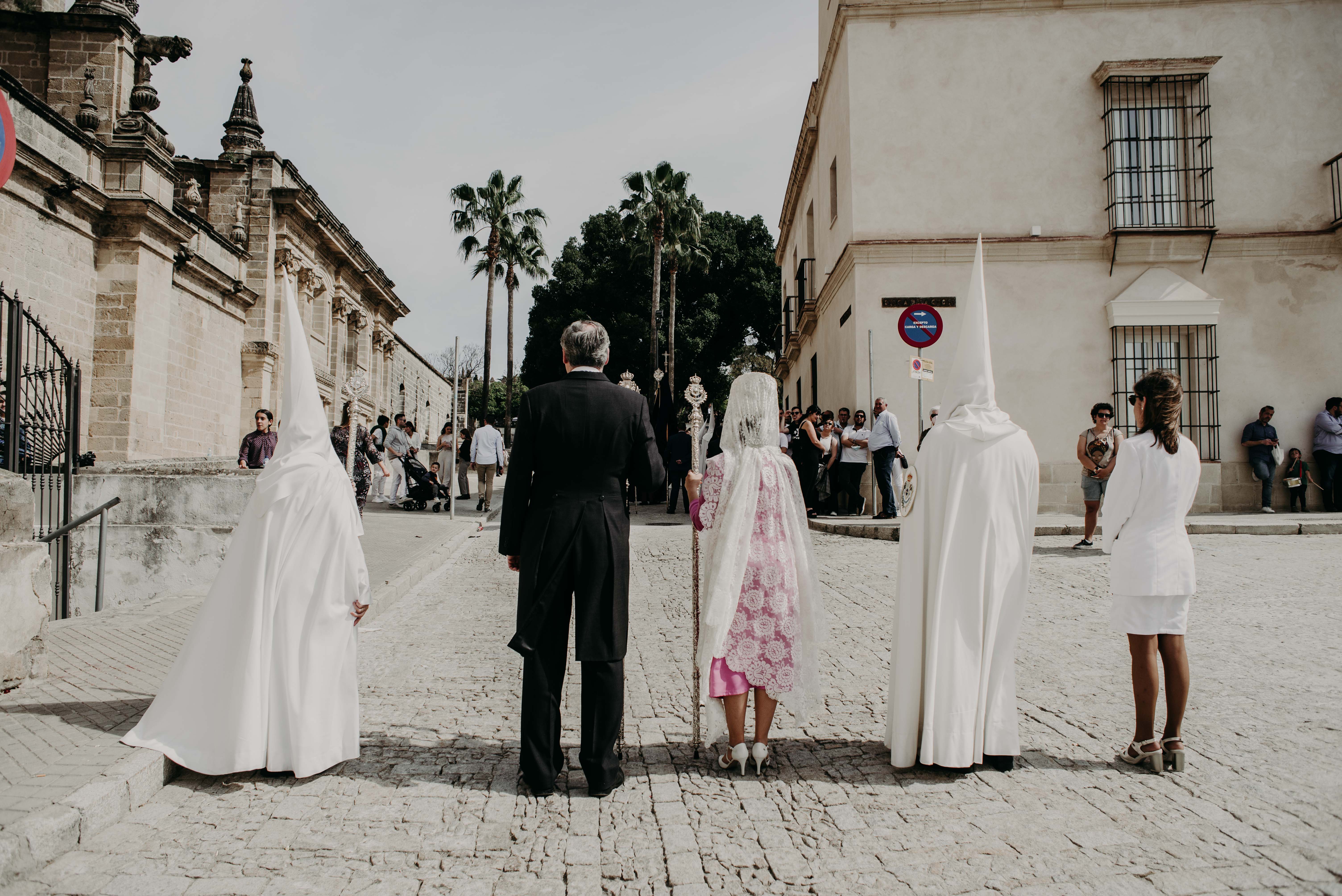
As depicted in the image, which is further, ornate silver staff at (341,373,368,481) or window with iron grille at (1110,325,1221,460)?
window with iron grille at (1110,325,1221,460)

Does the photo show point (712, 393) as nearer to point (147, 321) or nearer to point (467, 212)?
point (467, 212)

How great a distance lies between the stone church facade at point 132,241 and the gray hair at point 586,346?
10.4 m

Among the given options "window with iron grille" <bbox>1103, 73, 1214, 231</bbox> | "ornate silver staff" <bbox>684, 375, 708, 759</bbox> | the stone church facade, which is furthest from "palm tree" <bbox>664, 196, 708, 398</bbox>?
"ornate silver staff" <bbox>684, 375, 708, 759</bbox>

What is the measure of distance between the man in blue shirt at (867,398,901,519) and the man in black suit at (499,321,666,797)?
10.7 m

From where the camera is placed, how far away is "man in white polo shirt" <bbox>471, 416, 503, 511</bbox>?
17141 mm

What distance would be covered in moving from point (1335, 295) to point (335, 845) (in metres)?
18.2

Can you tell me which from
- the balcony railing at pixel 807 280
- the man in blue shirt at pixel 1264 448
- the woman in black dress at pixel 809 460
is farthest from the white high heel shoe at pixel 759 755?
the balcony railing at pixel 807 280

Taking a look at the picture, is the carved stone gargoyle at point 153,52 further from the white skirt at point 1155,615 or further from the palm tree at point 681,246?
the white skirt at point 1155,615

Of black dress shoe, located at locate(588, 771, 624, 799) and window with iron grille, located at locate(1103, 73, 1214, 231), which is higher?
window with iron grille, located at locate(1103, 73, 1214, 231)

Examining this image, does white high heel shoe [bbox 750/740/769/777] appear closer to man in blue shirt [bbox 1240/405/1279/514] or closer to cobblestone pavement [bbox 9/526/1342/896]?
cobblestone pavement [bbox 9/526/1342/896]

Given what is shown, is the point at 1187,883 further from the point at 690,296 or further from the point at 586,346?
the point at 690,296

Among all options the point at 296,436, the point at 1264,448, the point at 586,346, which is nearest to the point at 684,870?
the point at 586,346

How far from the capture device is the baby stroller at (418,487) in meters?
18.2

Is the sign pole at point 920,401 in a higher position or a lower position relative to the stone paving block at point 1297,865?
higher
